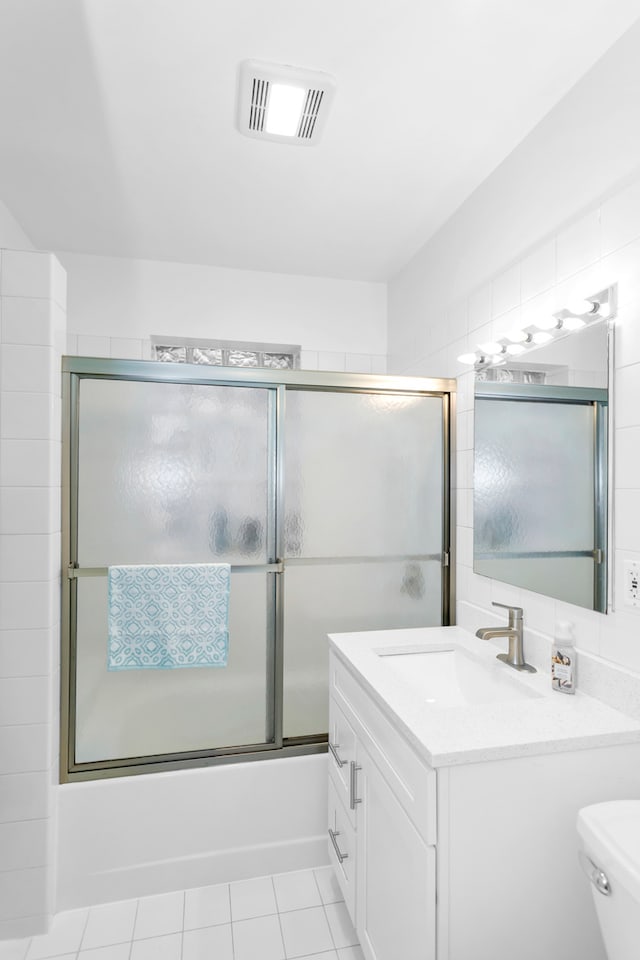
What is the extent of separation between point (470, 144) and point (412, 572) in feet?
4.87

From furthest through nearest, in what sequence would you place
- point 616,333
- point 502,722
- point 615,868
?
point 616,333, point 502,722, point 615,868

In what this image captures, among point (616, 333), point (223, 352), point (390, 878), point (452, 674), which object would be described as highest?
point (223, 352)

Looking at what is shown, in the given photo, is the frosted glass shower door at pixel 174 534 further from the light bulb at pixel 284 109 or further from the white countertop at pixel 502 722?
Answer: the light bulb at pixel 284 109

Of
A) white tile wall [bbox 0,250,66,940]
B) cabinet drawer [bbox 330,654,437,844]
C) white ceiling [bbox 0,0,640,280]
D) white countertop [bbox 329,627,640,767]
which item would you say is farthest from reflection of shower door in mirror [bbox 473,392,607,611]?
white tile wall [bbox 0,250,66,940]

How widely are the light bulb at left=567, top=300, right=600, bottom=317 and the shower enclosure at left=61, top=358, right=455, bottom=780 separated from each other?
0.70 meters

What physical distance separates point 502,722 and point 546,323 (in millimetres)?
1071

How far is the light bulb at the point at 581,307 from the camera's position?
4.45 feet

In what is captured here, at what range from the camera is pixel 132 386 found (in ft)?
6.04

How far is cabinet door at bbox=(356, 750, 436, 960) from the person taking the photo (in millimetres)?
1052

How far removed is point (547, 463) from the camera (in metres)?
1.55

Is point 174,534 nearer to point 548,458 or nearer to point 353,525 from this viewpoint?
point 353,525

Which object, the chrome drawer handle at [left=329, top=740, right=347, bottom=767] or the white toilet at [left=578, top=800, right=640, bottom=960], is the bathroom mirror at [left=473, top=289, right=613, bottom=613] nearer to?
the white toilet at [left=578, top=800, right=640, bottom=960]

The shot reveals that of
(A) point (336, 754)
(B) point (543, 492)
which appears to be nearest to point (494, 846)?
(A) point (336, 754)

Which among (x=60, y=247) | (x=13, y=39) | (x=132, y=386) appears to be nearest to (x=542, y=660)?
(x=132, y=386)
